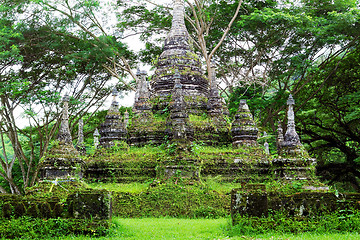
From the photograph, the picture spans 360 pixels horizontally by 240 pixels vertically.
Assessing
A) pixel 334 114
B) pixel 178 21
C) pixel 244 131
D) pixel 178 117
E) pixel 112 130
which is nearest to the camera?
pixel 178 117

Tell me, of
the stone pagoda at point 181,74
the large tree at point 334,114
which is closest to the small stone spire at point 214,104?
the stone pagoda at point 181,74

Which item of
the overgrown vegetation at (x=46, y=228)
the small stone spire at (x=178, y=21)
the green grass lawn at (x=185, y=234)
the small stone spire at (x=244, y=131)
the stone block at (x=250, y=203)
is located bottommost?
the green grass lawn at (x=185, y=234)

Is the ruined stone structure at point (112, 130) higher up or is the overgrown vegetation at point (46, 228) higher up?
the ruined stone structure at point (112, 130)

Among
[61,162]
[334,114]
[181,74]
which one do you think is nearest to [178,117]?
[61,162]

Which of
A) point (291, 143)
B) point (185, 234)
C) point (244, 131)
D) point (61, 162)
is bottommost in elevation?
point (185, 234)

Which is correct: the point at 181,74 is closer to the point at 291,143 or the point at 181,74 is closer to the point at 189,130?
the point at 189,130

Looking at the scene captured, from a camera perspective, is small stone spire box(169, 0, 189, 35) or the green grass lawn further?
small stone spire box(169, 0, 189, 35)

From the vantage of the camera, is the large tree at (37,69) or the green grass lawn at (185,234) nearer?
the green grass lawn at (185,234)

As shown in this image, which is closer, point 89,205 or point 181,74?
point 89,205

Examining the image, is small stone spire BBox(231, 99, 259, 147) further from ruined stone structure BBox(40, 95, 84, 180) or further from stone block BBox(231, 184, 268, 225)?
stone block BBox(231, 184, 268, 225)

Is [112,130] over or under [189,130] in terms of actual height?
over

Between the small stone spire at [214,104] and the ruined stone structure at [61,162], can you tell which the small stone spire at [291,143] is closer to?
the small stone spire at [214,104]

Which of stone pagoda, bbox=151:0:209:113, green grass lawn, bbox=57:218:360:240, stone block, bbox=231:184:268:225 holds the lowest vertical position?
green grass lawn, bbox=57:218:360:240

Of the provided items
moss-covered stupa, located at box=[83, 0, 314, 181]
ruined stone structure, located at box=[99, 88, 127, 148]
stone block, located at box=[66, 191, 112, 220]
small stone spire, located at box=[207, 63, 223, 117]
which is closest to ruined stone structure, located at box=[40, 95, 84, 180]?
moss-covered stupa, located at box=[83, 0, 314, 181]
